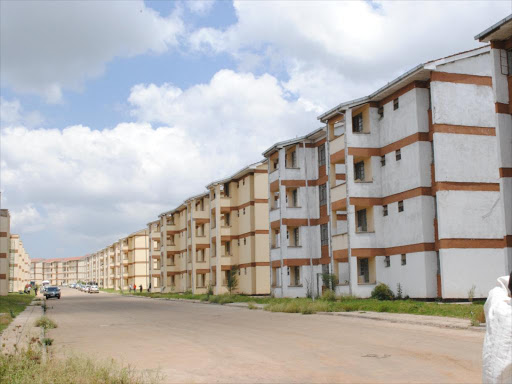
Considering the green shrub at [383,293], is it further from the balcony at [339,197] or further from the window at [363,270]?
the balcony at [339,197]

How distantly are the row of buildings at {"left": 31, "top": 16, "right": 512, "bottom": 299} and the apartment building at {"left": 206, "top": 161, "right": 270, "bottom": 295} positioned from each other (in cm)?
577

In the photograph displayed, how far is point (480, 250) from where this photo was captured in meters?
31.3

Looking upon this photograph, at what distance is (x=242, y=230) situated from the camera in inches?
2279

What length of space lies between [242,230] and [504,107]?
36.8 meters

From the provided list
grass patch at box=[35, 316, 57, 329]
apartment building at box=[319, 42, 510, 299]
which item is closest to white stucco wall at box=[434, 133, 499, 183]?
apartment building at box=[319, 42, 510, 299]

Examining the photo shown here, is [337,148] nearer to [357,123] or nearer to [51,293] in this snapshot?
[357,123]

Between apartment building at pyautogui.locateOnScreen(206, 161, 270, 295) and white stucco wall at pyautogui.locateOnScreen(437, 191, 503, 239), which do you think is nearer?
white stucco wall at pyautogui.locateOnScreen(437, 191, 503, 239)

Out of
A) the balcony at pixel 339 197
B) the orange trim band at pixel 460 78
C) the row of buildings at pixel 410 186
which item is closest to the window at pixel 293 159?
the row of buildings at pixel 410 186

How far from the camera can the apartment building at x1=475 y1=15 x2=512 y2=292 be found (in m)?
22.8

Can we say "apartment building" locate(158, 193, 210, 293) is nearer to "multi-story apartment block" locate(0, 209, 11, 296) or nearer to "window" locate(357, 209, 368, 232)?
"multi-story apartment block" locate(0, 209, 11, 296)

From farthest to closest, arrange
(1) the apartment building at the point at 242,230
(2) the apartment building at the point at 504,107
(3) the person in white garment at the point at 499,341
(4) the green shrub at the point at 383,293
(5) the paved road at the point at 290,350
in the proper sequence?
(1) the apartment building at the point at 242,230 < (4) the green shrub at the point at 383,293 < (2) the apartment building at the point at 504,107 < (5) the paved road at the point at 290,350 < (3) the person in white garment at the point at 499,341

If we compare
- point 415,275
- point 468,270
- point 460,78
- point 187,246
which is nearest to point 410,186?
point 415,275

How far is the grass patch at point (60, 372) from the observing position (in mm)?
8141

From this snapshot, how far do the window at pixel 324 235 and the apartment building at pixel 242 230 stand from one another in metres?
9.65
